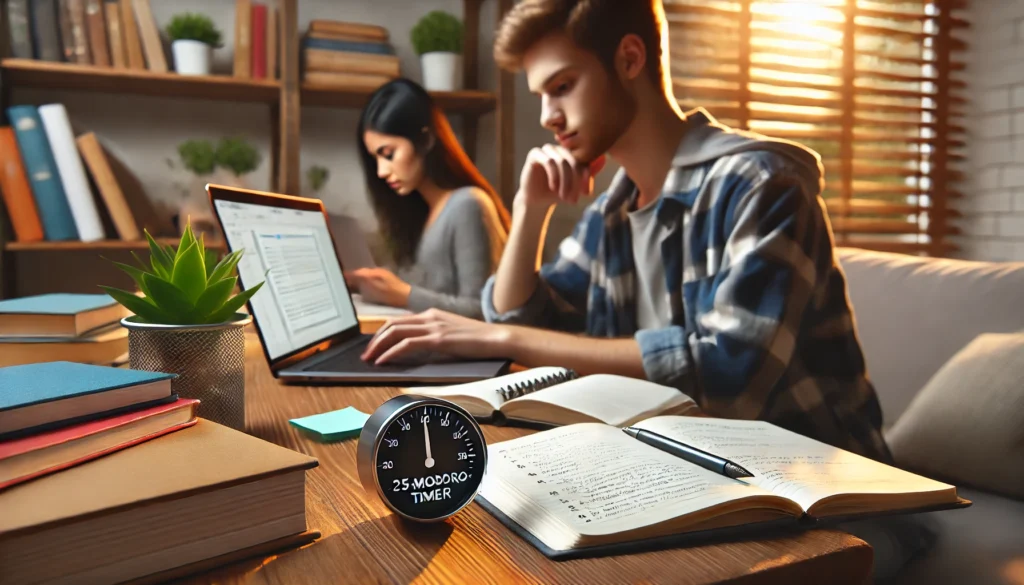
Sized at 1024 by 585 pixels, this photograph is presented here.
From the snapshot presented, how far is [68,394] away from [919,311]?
1457 millimetres

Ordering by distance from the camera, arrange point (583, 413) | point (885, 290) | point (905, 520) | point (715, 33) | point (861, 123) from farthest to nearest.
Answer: point (861, 123), point (715, 33), point (885, 290), point (905, 520), point (583, 413)

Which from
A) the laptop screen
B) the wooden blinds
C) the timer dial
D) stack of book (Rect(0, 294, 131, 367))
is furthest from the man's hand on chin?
the wooden blinds

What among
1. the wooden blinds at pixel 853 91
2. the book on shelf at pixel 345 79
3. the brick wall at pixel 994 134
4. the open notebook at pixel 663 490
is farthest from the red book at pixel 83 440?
the brick wall at pixel 994 134

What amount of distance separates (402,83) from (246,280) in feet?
4.68

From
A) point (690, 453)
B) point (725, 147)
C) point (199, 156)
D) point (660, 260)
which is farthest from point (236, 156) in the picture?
point (690, 453)

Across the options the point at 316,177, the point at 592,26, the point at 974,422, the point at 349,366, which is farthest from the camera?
the point at 316,177

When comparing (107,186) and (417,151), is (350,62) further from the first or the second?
(107,186)

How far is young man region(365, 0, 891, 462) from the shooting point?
1.06m

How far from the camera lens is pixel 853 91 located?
9.08 feet

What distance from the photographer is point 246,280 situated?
917 millimetres

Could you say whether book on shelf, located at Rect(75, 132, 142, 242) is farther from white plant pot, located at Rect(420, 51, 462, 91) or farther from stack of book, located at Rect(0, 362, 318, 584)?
stack of book, located at Rect(0, 362, 318, 584)

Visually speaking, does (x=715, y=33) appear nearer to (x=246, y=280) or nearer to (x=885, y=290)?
(x=885, y=290)

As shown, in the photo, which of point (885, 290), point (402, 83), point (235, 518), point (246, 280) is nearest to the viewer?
point (235, 518)

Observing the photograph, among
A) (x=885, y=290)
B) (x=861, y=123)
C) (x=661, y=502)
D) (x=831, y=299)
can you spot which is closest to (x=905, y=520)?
(x=831, y=299)
